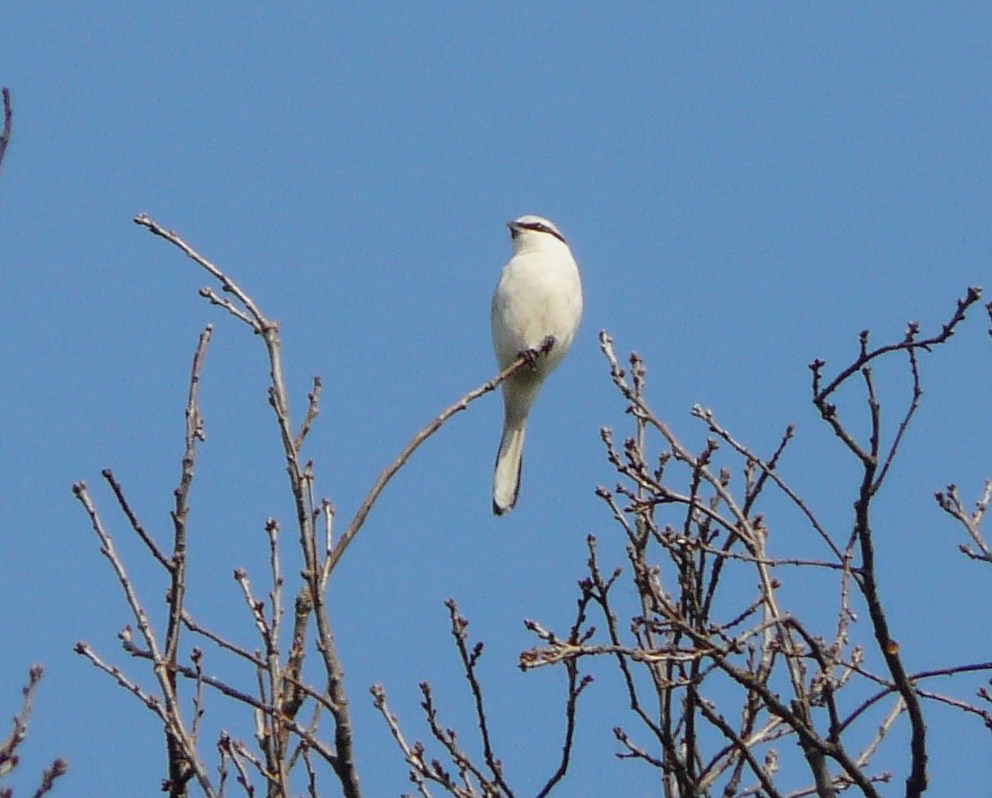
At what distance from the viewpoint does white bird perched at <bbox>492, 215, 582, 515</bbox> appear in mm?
7922

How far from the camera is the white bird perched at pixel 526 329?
26.0 feet

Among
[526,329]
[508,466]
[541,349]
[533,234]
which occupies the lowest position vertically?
[508,466]

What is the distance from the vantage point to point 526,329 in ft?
26.2

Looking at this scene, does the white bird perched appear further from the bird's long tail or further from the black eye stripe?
the black eye stripe

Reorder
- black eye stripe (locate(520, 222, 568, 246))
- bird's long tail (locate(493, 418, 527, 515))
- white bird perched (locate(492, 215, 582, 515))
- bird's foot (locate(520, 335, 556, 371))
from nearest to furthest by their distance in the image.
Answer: bird's foot (locate(520, 335, 556, 371)), bird's long tail (locate(493, 418, 527, 515)), white bird perched (locate(492, 215, 582, 515)), black eye stripe (locate(520, 222, 568, 246))

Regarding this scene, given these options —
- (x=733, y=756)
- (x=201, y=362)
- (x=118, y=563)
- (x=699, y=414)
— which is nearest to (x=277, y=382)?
(x=201, y=362)

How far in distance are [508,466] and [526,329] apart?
73 centimetres

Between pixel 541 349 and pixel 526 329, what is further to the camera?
pixel 526 329

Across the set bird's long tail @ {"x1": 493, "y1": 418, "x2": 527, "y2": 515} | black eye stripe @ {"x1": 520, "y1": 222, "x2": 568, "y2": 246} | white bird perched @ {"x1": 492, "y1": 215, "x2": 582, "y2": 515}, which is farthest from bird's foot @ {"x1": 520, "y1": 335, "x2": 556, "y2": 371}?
black eye stripe @ {"x1": 520, "y1": 222, "x2": 568, "y2": 246}

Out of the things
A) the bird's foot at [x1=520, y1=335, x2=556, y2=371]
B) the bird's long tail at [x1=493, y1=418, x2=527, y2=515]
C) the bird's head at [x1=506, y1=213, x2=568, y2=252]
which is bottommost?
the bird's long tail at [x1=493, y1=418, x2=527, y2=515]

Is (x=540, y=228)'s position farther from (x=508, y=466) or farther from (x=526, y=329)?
(x=508, y=466)

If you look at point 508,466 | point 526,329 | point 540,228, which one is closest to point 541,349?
point 526,329

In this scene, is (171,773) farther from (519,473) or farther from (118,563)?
(519,473)

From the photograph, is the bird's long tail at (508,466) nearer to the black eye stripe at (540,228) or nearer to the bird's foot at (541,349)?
the bird's foot at (541,349)
